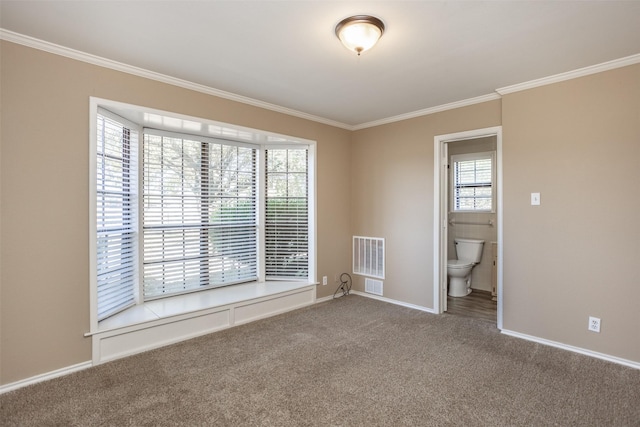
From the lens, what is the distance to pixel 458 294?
4785 mm

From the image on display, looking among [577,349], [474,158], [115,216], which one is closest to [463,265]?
[474,158]

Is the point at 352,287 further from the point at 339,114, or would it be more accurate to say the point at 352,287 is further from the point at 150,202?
the point at 150,202

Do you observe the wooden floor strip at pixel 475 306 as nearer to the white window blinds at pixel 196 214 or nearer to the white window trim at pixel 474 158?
the white window trim at pixel 474 158

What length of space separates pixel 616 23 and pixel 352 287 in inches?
153

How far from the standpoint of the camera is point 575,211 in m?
2.87

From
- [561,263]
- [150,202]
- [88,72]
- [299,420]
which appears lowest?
[299,420]

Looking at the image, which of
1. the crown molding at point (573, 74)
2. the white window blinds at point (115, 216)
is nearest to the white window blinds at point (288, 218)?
the white window blinds at point (115, 216)

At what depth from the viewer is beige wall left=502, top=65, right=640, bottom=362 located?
2.64m

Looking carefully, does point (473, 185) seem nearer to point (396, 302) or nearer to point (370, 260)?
point (370, 260)

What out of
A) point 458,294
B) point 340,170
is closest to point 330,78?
point 340,170

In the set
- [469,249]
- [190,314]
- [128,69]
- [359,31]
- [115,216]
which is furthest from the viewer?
[469,249]

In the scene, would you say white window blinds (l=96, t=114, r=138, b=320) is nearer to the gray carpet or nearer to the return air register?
the gray carpet

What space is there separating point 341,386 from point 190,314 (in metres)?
1.67

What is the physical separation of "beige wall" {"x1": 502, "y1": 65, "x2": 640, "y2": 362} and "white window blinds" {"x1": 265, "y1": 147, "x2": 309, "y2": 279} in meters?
2.40
